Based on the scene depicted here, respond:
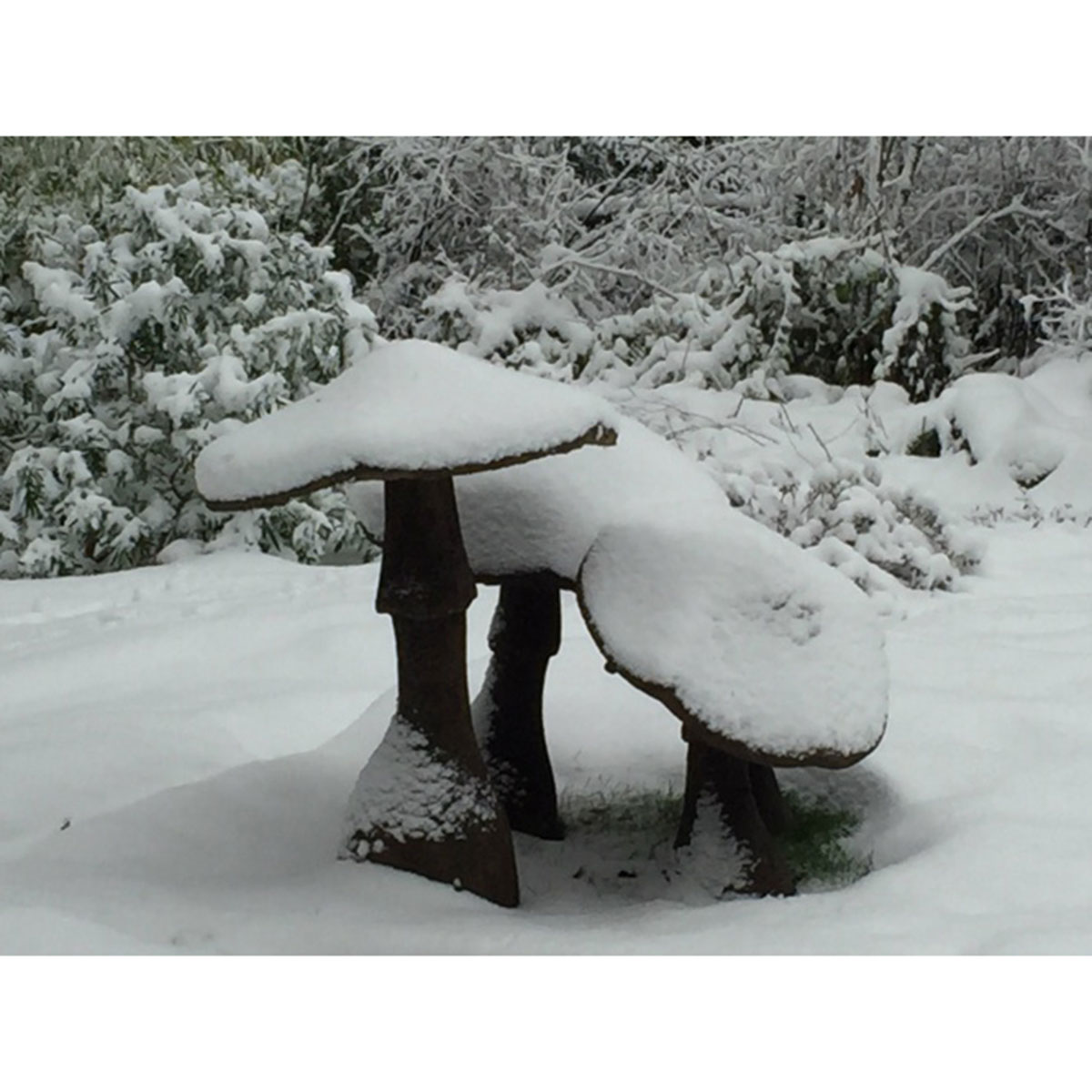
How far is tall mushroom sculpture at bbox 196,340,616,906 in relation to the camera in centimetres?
139

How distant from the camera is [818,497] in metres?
3.07

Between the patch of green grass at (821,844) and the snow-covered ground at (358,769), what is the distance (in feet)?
0.11

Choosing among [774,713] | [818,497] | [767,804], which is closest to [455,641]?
[774,713]

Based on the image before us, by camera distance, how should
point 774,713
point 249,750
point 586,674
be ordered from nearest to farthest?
1. point 774,713
2. point 249,750
3. point 586,674

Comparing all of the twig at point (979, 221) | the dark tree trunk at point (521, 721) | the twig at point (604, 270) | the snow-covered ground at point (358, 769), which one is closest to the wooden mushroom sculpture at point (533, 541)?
the dark tree trunk at point (521, 721)

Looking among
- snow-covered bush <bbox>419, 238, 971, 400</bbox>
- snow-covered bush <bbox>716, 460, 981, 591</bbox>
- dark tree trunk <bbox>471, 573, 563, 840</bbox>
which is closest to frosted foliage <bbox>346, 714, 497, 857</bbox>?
dark tree trunk <bbox>471, 573, 563, 840</bbox>

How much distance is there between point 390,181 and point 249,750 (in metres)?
1.11

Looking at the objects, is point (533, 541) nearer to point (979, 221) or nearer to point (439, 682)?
point (439, 682)

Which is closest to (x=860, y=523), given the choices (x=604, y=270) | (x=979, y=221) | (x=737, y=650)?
(x=979, y=221)

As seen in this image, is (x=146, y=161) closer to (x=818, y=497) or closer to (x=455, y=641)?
(x=455, y=641)

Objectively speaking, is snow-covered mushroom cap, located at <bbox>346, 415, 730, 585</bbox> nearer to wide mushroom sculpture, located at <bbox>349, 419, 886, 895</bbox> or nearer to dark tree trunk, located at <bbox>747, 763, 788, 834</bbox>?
wide mushroom sculpture, located at <bbox>349, 419, 886, 895</bbox>

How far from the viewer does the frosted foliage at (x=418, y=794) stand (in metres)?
1.71

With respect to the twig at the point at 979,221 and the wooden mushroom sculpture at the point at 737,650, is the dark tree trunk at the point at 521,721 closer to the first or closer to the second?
the wooden mushroom sculpture at the point at 737,650

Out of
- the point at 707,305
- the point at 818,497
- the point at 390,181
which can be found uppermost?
the point at 390,181
